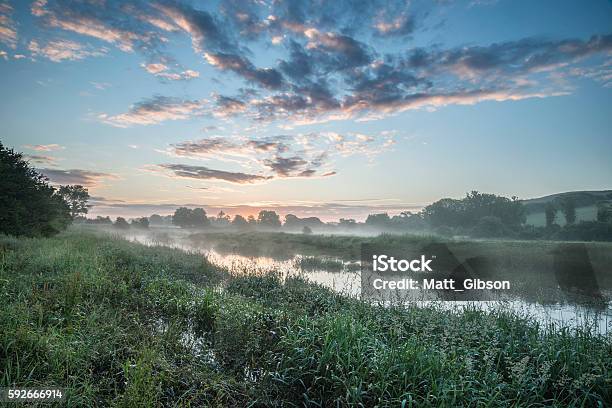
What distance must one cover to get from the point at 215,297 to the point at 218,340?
303 cm

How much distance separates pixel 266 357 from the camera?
6.99 meters

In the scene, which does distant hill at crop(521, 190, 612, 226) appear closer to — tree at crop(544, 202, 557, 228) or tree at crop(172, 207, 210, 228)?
tree at crop(544, 202, 557, 228)

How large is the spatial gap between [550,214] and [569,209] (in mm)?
2211

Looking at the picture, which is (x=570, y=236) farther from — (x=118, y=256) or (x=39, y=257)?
(x=39, y=257)

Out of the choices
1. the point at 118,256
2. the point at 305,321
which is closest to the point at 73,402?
the point at 305,321

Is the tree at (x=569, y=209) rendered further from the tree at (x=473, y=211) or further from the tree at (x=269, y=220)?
the tree at (x=269, y=220)

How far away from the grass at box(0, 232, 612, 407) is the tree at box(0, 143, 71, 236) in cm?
1443

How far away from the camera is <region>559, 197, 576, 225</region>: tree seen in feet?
132

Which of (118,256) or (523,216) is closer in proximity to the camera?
(118,256)

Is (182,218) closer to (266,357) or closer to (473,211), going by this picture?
(473,211)

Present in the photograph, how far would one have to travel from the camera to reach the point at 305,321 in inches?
295

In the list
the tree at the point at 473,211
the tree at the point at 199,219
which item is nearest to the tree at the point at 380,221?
the tree at the point at 473,211

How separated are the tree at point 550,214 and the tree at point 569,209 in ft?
3.43

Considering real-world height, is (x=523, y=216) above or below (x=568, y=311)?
above
